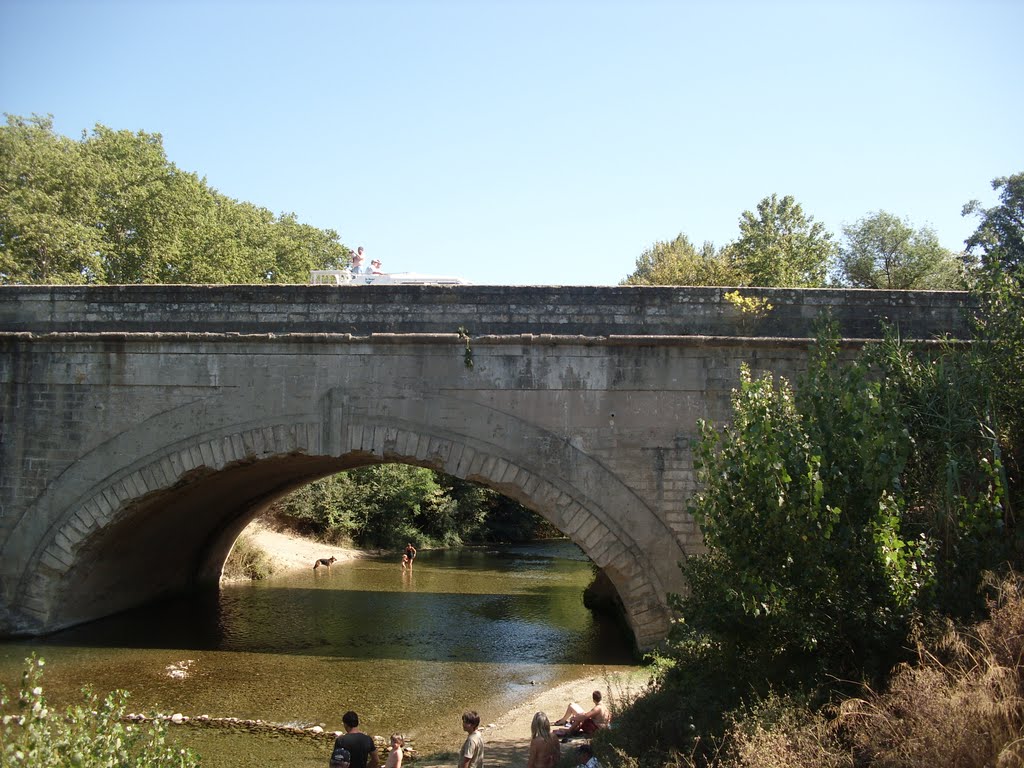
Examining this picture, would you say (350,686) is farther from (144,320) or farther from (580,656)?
(144,320)

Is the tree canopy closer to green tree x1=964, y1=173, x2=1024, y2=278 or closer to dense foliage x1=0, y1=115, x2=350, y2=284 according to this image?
green tree x1=964, y1=173, x2=1024, y2=278

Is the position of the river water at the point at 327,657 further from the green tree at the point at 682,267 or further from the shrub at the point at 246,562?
the green tree at the point at 682,267

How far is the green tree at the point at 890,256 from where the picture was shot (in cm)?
2922

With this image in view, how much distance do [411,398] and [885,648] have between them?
6865 millimetres

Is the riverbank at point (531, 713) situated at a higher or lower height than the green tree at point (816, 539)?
lower

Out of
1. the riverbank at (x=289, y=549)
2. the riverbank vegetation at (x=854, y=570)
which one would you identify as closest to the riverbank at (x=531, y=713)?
the riverbank vegetation at (x=854, y=570)

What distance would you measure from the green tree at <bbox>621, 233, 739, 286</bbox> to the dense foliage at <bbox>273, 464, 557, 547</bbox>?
33.6ft

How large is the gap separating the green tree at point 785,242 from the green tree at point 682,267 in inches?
23.3

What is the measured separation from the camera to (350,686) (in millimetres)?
11320

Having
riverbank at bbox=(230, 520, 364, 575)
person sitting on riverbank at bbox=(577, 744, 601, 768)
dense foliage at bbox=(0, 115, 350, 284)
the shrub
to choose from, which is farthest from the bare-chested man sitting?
dense foliage at bbox=(0, 115, 350, 284)

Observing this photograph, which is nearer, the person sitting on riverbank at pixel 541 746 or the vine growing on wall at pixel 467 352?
the person sitting on riverbank at pixel 541 746

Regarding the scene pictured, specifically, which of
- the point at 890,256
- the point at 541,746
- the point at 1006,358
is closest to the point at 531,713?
the point at 541,746

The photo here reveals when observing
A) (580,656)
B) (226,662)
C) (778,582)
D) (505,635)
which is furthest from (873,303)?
(226,662)

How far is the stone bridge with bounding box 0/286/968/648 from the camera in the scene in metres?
11.2
